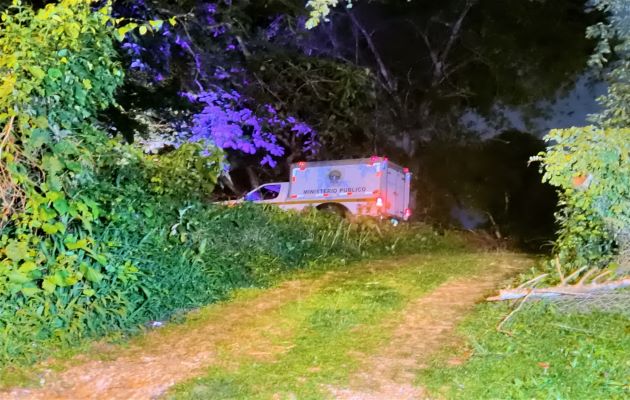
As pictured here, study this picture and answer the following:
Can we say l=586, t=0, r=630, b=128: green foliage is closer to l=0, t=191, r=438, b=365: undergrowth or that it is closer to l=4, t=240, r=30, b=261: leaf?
l=0, t=191, r=438, b=365: undergrowth

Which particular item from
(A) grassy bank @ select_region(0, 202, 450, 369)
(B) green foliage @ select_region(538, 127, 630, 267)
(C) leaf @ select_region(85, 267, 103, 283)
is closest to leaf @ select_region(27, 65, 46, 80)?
(A) grassy bank @ select_region(0, 202, 450, 369)

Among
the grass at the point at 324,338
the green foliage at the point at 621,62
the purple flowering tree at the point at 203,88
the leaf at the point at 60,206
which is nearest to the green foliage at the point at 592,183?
the green foliage at the point at 621,62

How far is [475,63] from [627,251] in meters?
14.0

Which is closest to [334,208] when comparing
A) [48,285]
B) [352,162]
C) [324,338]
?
[352,162]

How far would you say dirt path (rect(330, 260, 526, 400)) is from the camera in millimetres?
3971

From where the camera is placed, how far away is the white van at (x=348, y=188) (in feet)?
48.2

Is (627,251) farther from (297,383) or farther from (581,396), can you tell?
(297,383)

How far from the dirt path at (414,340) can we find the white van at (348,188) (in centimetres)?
720

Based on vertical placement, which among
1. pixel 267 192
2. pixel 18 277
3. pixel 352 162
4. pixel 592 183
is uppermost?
pixel 352 162

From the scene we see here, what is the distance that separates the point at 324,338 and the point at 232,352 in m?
0.83

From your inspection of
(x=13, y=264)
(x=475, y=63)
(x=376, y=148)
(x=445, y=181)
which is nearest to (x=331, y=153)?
(x=376, y=148)

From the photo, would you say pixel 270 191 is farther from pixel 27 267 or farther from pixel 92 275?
pixel 27 267

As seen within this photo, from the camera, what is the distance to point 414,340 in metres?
5.01

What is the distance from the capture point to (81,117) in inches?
207
